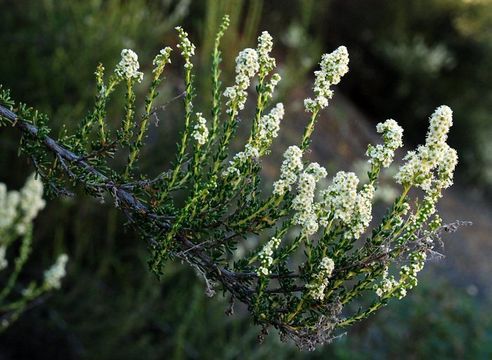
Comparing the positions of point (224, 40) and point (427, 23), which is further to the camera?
point (427, 23)

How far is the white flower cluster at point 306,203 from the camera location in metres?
1.55

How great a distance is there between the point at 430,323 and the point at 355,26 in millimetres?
6991

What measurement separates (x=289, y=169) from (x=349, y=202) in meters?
0.15

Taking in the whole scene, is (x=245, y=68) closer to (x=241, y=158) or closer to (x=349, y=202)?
(x=241, y=158)

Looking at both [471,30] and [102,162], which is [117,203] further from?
[471,30]

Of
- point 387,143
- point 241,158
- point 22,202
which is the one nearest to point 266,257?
point 241,158

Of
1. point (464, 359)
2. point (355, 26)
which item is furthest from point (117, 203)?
point (355, 26)

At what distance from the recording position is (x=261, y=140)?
166cm

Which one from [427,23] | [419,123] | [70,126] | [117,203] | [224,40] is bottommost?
[117,203]

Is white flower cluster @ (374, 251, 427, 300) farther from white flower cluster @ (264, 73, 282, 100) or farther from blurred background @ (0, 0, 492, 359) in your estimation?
blurred background @ (0, 0, 492, 359)

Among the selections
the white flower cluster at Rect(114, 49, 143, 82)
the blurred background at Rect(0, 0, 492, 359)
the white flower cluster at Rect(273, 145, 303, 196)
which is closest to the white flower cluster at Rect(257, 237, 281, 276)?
the white flower cluster at Rect(273, 145, 303, 196)

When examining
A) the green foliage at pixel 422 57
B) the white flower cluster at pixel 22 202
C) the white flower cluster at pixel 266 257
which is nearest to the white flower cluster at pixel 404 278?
the white flower cluster at pixel 266 257

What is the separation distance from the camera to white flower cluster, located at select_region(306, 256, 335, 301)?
1.52 metres

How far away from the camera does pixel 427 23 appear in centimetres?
1191
